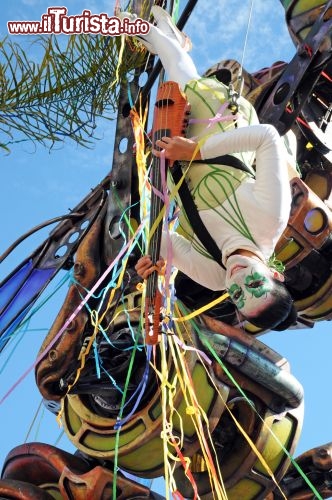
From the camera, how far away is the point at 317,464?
4812 mm

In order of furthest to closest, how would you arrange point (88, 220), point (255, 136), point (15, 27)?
point (88, 220) < point (15, 27) < point (255, 136)

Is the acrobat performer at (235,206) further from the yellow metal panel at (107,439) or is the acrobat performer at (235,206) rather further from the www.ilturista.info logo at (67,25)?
the yellow metal panel at (107,439)

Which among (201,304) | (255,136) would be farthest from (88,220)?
(255,136)

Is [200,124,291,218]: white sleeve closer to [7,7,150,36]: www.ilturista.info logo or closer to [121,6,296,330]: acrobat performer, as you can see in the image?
[121,6,296,330]: acrobat performer

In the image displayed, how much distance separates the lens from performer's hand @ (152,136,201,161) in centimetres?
337

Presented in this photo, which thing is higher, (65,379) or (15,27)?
(15,27)

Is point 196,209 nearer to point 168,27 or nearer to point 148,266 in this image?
point 148,266

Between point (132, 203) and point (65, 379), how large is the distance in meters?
0.76

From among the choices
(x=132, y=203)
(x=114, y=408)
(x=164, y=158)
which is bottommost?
(x=114, y=408)

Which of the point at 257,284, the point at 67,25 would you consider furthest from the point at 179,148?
the point at 67,25

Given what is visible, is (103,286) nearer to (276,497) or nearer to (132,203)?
(132,203)

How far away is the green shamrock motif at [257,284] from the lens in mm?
3151

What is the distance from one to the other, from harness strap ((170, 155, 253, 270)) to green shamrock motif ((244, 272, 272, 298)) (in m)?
0.23

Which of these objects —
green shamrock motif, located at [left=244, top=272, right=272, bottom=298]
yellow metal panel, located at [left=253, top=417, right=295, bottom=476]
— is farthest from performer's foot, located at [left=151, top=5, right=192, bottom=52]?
yellow metal panel, located at [left=253, top=417, right=295, bottom=476]
